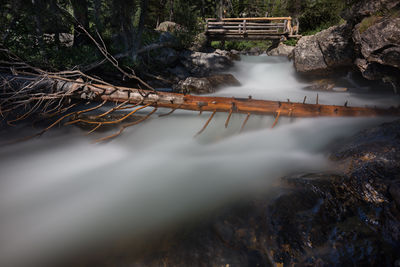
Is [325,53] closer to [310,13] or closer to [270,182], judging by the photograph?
[270,182]

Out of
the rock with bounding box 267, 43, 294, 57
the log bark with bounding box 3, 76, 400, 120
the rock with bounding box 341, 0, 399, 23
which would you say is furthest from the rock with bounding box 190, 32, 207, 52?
the log bark with bounding box 3, 76, 400, 120

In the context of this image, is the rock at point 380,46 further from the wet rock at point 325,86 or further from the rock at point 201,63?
the rock at point 201,63

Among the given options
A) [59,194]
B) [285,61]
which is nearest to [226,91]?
[285,61]

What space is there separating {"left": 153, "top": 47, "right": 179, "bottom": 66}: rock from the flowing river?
7.09 metres

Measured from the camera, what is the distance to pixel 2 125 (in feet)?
15.4

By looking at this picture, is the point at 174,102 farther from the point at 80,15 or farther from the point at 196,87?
the point at 80,15

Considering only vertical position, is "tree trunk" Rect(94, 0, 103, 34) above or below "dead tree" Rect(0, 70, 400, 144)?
above

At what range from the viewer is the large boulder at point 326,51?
24.8 feet

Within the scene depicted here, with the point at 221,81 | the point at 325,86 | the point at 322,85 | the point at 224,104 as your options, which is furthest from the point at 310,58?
the point at 224,104

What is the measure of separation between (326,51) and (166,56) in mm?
7724

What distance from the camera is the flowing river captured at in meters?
2.08

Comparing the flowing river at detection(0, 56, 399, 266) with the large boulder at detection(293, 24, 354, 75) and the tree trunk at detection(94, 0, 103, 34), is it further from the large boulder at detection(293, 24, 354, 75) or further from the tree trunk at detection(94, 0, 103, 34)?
the tree trunk at detection(94, 0, 103, 34)

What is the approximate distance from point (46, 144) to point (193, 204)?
3.38 m

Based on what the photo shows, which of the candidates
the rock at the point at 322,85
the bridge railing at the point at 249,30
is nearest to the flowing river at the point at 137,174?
the rock at the point at 322,85
